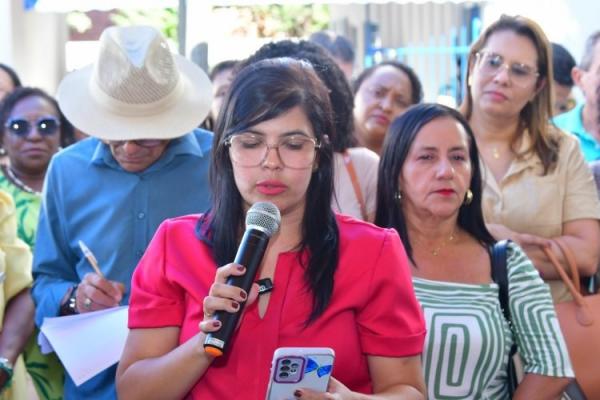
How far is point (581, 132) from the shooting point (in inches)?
239

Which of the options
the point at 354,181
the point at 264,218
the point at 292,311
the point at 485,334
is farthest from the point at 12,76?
the point at 264,218

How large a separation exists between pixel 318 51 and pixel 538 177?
115 cm

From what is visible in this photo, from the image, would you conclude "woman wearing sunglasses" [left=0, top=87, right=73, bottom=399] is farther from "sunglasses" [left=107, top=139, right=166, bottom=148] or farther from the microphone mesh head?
the microphone mesh head

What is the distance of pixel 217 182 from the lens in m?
3.41

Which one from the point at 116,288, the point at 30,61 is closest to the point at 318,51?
the point at 116,288

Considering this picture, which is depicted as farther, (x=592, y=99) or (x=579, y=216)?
(x=592, y=99)

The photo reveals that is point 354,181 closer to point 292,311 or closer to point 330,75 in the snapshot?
point 330,75

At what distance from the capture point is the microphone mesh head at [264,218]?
2.91 metres

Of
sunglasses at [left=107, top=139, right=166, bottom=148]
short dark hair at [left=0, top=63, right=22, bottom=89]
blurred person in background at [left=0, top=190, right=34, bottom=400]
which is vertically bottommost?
blurred person in background at [left=0, top=190, right=34, bottom=400]

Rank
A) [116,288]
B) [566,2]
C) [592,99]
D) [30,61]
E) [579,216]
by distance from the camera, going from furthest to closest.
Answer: [30,61] → [566,2] → [592,99] → [579,216] → [116,288]

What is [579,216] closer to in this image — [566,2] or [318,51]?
[318,51]

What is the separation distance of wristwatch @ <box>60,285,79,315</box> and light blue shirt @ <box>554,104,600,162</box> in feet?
9.35

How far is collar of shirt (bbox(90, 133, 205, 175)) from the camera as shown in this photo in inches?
173

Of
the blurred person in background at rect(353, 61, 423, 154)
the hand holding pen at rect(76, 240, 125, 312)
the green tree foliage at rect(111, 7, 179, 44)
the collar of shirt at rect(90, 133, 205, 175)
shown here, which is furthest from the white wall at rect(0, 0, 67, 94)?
the hand holding pen at rect(76, 240, 125, 312)
